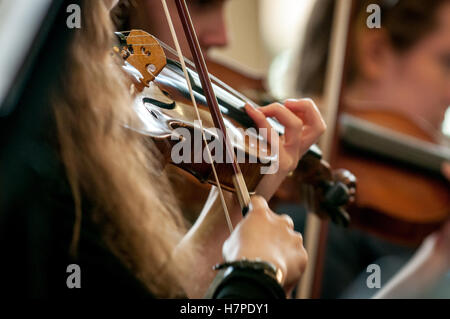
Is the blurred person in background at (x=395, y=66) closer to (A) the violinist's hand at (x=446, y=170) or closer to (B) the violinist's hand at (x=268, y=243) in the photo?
(A) the violinist's hand at (x=446, y=170)

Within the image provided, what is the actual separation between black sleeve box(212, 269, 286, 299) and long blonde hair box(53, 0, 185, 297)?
0.19 meters

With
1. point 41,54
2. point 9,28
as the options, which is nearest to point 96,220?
point 41,54

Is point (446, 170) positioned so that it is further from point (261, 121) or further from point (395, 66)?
point (261, 121)

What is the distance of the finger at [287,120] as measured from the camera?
1.61 ft

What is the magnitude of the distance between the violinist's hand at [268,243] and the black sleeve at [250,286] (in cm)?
2

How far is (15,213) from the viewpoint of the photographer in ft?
1.94

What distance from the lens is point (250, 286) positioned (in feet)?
1.16

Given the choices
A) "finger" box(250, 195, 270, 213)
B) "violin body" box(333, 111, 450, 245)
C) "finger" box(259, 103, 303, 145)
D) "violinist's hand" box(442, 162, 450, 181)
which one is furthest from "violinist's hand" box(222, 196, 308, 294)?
"violinist's hand" box(442, 162, 450, 181)

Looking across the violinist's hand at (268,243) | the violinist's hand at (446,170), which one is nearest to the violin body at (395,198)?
the violinist's hand at (446,170)

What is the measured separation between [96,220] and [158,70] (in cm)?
20

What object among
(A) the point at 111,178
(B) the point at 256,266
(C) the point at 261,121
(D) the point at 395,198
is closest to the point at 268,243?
(B) the point at 256,266

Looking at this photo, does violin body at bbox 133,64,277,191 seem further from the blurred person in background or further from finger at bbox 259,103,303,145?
the blurred person in background

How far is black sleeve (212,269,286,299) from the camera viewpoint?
1.16 ft

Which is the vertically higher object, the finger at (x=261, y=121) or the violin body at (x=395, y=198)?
the finger at (x=261, y=121)
